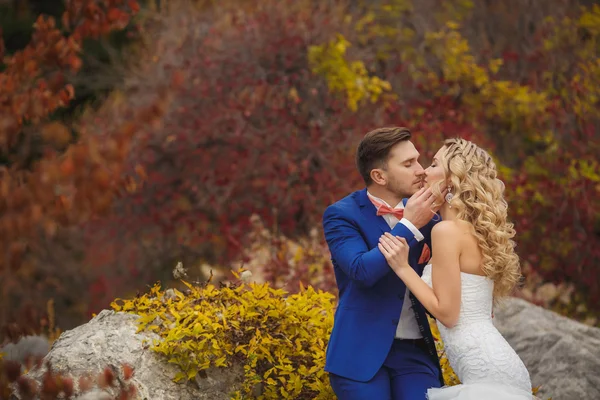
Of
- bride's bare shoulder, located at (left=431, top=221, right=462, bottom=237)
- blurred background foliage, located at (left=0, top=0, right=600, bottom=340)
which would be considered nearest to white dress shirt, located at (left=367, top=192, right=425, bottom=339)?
bride's bare shoulder, located at (left=431, top=221, right=462, bottom=237)

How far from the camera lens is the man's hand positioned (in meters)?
3.92

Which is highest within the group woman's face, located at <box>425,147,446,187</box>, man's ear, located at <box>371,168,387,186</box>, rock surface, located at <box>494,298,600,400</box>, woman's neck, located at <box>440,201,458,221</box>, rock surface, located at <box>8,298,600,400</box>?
woman's face, located at <box>425,147,446,187</box>

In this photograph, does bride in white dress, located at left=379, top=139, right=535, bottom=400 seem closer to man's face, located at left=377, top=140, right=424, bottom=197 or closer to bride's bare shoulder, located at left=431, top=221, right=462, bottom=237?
bride's bare shoulder, located at left=431, top=221, right=462, bottom=237

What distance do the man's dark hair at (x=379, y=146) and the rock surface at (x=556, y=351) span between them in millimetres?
2881

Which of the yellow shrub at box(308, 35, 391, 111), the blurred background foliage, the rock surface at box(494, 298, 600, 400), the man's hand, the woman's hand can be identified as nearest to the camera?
the woman's hand

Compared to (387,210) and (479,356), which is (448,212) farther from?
(479,356)

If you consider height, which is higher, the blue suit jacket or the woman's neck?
the woman's neck

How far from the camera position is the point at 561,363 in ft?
20.5

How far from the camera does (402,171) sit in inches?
164

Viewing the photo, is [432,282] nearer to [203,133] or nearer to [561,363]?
[561,363]

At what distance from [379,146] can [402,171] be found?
0.58ft

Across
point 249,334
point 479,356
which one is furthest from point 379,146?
point 249,334

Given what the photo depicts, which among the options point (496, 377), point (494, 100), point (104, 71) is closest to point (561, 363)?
point (496, 377)

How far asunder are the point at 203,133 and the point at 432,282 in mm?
6691
